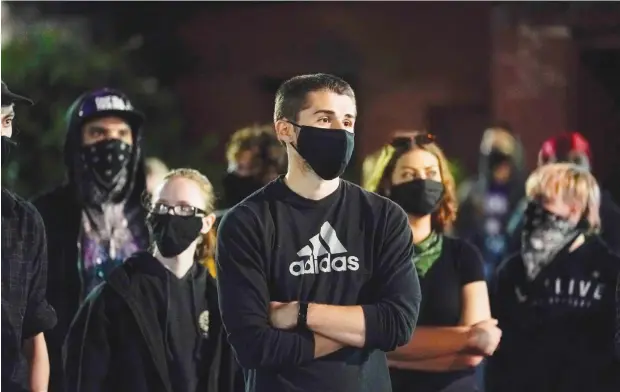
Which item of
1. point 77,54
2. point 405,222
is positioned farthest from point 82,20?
point 405,222

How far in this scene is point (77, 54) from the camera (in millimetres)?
3148

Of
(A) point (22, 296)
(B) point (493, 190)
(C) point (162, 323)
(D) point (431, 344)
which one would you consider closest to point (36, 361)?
(A) point (22, 296)

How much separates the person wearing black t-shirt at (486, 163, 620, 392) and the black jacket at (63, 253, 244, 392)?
0.87m

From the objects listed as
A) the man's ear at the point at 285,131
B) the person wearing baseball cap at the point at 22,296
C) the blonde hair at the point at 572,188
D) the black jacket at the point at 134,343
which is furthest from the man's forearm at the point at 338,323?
the blonde hair at the point at 572,188

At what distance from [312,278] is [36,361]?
738 millimetres

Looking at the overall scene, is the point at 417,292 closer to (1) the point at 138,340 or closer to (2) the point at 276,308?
(2) the point at 276,308

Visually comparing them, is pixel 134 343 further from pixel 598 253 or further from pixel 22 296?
pixel 598 253

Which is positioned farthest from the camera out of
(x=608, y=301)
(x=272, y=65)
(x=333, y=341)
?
(x=272, y=65)

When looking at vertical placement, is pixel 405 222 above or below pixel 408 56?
below

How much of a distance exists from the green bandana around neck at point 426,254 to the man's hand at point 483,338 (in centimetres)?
21

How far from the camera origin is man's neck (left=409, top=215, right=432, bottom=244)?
7.97 feet

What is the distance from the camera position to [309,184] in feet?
5.93

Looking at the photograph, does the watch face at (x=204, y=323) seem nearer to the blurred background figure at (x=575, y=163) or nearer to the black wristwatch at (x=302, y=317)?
the black wristwatch at (x=302, y=317)

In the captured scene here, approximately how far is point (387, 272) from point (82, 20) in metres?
1.73
